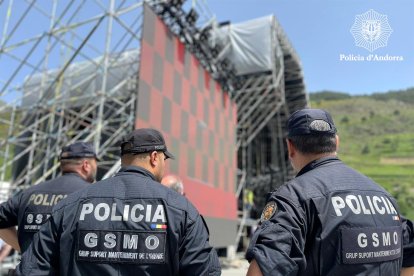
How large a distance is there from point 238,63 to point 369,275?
46.6ft

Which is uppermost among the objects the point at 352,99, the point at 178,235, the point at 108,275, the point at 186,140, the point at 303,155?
the point at 352,99

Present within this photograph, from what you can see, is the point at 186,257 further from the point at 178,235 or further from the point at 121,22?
the point at 121,22

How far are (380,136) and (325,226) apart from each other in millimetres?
57847

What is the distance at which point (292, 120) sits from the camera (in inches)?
61.0

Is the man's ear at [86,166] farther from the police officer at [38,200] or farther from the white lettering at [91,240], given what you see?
the white lettering at [91,240]

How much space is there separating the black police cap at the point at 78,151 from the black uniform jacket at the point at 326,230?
5.39ft

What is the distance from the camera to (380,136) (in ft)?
174

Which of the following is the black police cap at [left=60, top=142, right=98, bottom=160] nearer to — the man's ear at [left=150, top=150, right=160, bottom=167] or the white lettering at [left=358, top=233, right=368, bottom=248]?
the man's ear at [left=150, top=150, right=160, bottom=167]

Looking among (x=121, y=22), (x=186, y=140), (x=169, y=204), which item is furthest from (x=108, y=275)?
(x=186, y=140)

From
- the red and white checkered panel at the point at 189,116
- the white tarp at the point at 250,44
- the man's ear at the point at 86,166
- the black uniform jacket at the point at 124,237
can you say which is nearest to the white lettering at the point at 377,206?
the black uniform jacket at the point at 124,237

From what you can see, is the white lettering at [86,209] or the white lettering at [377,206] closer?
the white lettering at [377,206]

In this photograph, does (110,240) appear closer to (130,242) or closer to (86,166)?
(130,242)

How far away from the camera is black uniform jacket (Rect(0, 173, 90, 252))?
2.26m

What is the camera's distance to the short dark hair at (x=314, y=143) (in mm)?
1499
